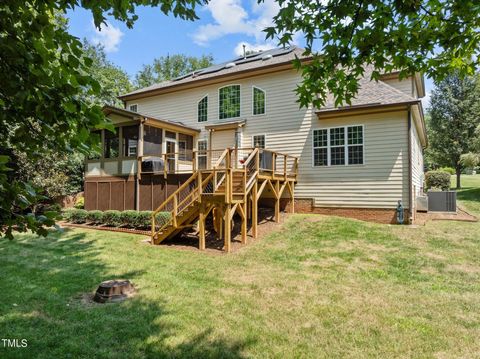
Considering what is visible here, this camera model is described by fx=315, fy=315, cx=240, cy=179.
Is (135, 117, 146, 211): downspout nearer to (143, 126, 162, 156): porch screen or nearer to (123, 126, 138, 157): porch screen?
(143, 126, 162, 156): porch screen

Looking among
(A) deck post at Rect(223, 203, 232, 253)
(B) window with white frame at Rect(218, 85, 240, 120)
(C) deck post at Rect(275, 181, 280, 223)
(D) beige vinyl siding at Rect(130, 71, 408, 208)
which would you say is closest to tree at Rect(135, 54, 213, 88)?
(D) beige vinyl siding at Rect(130, 71, 408, 208)

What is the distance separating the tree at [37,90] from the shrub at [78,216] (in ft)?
41.8

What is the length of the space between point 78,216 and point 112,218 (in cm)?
219

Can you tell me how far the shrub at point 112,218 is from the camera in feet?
41.0

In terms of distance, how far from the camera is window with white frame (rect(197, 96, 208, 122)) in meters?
16.0

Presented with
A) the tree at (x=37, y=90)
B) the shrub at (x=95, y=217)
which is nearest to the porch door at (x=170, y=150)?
the shrub at (x=95, y=217)

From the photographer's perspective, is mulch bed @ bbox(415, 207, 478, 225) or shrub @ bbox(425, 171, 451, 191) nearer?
mulch bed @ bbox(415, 207, 478, 225)

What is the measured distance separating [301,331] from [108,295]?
3138 mm

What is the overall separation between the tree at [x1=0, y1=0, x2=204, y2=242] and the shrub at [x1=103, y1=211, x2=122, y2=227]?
36.4 ft

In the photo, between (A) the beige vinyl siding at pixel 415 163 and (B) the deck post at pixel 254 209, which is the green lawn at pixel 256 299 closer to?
(B) the deck post at pixel 254 209

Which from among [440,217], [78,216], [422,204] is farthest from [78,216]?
[440,217]

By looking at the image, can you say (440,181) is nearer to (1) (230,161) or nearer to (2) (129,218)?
(1) (230,161)

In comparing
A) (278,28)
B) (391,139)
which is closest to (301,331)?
(278,28)

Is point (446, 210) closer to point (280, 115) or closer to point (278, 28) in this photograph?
point (280, 115)
